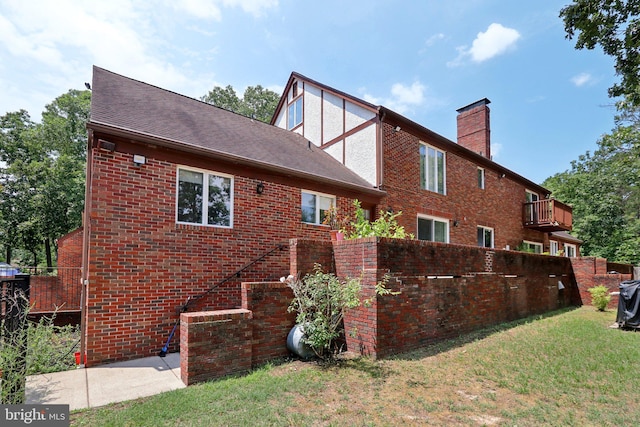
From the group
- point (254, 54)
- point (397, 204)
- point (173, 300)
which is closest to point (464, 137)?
point (397, 204)

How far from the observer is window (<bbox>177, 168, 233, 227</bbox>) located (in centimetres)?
659

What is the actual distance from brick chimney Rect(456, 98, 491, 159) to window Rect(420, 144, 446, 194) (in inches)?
215

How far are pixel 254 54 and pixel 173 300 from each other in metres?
7.63

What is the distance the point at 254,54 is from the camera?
9.95 meters

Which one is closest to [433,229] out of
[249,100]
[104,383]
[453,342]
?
[453,342]

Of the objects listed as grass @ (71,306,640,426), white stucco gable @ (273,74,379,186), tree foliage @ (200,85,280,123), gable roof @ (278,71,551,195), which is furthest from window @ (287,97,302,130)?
tree foliage @ (200,85,280,123)

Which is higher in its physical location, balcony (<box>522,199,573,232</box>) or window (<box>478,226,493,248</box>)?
balcony (<box>522,199,573,232</box>)

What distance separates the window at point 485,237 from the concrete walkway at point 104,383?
12953 millimetres

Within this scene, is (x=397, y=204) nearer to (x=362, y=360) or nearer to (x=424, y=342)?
(x=424, y=342)

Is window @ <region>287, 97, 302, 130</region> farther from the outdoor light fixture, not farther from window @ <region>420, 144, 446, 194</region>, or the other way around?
the outdoor light fixture

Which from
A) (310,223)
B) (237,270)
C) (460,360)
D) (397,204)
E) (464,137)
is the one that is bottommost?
(460,360)

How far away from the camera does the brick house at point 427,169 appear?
1061 centimetres

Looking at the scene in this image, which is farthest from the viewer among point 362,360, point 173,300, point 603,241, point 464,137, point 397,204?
point 603,241

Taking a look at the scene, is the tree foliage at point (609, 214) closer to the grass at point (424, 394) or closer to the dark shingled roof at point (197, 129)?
the dark shingled roof at point (197, 129)
